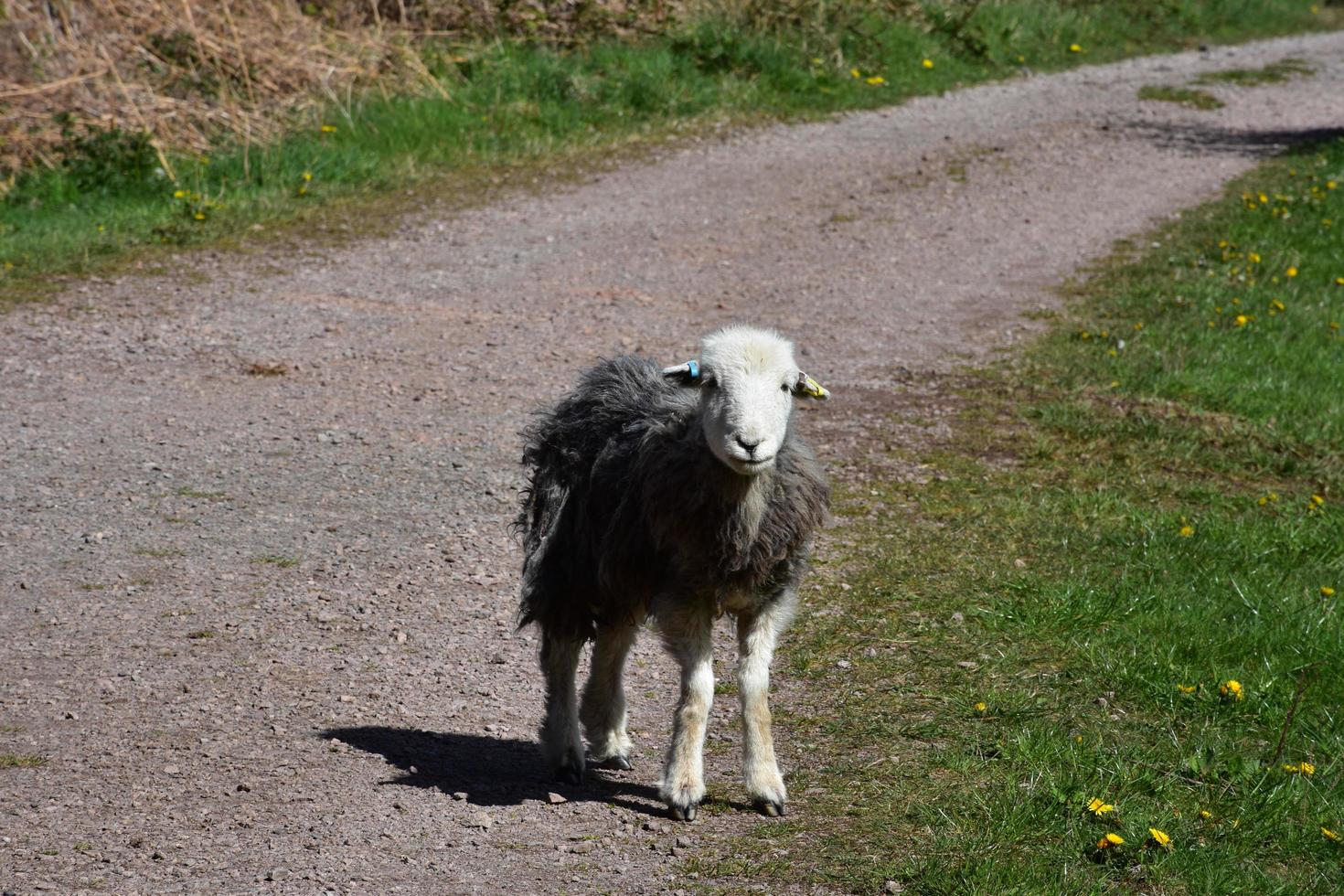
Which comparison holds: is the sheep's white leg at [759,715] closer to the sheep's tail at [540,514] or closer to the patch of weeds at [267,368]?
the sheep's tail at [540,514]

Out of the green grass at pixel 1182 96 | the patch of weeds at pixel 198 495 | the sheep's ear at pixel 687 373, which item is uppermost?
the sheep's ear at pixel 687 373

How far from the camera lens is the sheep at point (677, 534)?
183 inches

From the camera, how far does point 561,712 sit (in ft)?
16.6

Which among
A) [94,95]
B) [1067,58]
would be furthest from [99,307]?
[1067,58]

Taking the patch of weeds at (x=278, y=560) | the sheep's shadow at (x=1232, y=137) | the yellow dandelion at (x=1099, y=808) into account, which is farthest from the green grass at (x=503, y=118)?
the yellow dandelion at (x=1099, y=808)

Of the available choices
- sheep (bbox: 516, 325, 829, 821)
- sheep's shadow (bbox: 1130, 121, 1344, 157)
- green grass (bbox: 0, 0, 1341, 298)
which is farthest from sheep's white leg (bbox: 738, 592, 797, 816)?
sheep's shadow (bbox: 1130, 121, 1344, 157)

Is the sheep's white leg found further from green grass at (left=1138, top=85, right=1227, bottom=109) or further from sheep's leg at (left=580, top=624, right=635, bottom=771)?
green grass at (left=1138, top=85, right=1227, bottom=109)

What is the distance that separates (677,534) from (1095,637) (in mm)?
2207

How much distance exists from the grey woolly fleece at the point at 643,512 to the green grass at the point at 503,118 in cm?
608

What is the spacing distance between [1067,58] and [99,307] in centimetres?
1355

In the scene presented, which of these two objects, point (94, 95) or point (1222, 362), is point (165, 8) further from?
point (1222, 362)

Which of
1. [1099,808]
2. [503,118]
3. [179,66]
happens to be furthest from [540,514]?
[503,118]

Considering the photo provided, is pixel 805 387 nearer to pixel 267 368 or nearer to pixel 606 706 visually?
pixel 606 706

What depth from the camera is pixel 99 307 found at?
979cm
